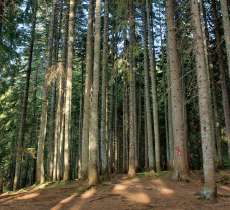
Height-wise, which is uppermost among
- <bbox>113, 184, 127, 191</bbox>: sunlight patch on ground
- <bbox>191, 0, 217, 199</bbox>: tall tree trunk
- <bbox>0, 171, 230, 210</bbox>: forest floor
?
<bbox>191, 0, 217, 199</bbox>: tall tree trunk

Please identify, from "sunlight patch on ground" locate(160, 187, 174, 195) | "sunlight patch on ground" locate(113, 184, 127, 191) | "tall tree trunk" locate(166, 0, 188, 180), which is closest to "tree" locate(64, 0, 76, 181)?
"sunlight patch on ground" locate(113, 184, 127, 191)

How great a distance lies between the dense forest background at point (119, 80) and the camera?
45.3 ft

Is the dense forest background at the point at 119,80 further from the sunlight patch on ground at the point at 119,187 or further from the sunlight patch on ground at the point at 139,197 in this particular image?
the sunlight patch on ground at the point at 139,197

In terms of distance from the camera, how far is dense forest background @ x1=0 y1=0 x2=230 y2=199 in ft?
45.3

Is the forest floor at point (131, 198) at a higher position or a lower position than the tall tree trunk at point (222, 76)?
lower

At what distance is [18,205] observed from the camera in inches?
449

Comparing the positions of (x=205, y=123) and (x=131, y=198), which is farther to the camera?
(x=131, y=198)

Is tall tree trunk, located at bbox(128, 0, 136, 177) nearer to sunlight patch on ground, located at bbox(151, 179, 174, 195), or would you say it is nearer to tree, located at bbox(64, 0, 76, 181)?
tree, located at bbox(64, 0, 76, 181)

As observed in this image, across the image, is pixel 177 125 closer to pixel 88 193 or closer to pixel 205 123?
pixel 205 123

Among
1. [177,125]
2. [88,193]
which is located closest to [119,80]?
[177,125]

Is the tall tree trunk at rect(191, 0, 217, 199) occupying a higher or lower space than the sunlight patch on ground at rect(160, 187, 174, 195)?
higher

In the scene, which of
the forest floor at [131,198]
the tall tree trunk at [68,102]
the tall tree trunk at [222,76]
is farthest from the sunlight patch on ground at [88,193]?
the tall tree trunk at [222,76]

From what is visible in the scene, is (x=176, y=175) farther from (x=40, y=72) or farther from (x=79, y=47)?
(x=40, y=72)

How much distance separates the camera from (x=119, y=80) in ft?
101
